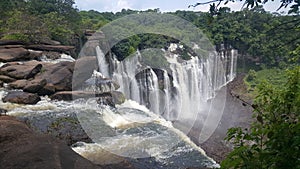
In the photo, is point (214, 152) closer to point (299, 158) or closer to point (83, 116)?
point (83, 116)

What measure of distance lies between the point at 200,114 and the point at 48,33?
9370mm

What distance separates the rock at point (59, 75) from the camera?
33.3ft

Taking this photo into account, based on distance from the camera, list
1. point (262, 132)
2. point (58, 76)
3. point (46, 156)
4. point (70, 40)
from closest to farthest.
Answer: point (262, 132) < point (46, 156) < point (58, 76) < point (70, 40)

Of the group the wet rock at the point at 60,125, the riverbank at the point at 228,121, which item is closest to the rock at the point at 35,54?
the wet rock at the point at 60,125

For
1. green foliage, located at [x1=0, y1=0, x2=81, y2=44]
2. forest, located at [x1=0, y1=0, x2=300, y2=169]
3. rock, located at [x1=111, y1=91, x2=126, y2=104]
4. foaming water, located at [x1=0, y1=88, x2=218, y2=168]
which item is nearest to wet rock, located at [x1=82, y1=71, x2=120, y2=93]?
rock, located at [x1=111, y1=91, x2=126, y2=104]

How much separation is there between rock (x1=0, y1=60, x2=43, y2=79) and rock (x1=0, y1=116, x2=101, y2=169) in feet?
21.2

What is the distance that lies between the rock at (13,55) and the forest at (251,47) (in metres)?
2.19

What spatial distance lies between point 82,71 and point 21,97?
126 inches

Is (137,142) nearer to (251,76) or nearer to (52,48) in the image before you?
(52,48)

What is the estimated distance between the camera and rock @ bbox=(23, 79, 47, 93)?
9406 millimetres

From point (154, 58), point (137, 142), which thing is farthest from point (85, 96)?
point (154, 58)

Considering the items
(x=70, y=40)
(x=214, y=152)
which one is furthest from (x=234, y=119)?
(x=70, y=40)

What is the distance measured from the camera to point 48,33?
1658cm

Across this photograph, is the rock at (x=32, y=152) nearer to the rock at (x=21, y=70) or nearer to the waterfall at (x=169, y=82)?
the rock at (x=21, y=70)
